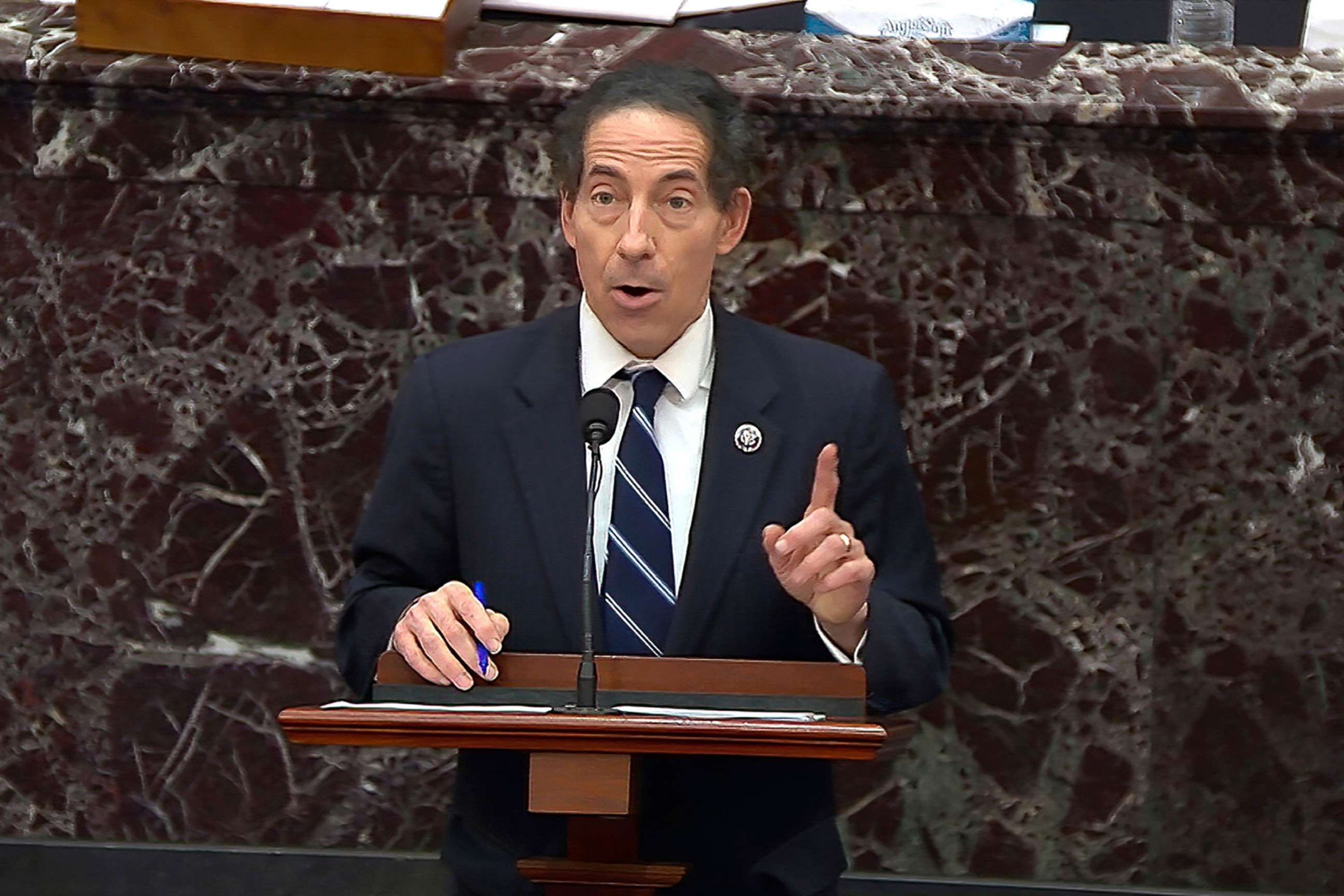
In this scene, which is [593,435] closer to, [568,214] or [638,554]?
[638,554]

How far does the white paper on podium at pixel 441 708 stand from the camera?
2018 mm

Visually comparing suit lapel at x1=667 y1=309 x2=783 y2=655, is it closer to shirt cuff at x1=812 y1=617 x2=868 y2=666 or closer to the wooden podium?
shirt cuff at x1=812 y1=617 x2=868 y2=666

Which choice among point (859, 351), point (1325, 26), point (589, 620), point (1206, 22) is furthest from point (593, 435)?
point (1325, 26)

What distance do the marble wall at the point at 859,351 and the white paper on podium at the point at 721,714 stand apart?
1677mm

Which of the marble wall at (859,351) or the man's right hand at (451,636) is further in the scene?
the marble wall at (859,351)

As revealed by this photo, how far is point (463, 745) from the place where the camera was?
1.94m

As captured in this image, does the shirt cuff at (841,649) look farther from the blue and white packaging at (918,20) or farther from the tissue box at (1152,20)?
the tissue box at (1152,20)

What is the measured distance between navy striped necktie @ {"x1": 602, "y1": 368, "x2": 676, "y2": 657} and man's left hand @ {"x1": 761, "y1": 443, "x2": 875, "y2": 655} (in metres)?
0.25

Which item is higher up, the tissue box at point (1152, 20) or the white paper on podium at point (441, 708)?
the tissue box at point (1152, 20)

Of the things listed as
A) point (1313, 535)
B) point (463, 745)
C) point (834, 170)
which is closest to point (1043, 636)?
point (1313, 535)

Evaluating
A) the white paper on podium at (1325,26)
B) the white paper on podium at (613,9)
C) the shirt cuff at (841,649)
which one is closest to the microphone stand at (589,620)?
the shirt cuff at (841,649)

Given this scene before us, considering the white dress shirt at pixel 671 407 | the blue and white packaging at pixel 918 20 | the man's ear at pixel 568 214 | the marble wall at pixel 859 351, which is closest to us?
the white dress shirt at pixel 671 407

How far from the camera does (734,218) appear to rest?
2.74 m

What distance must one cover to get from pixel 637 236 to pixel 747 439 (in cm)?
31
